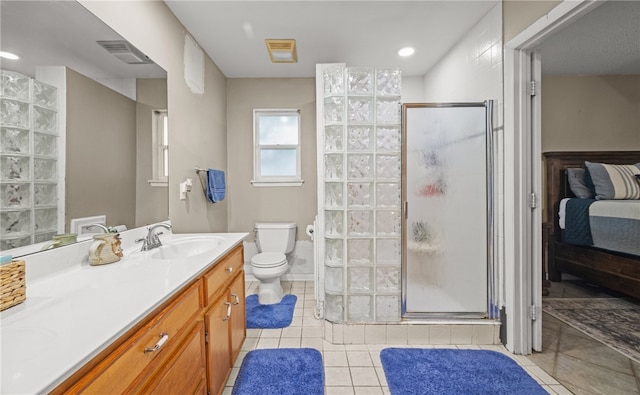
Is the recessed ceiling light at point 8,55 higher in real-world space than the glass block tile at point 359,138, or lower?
higher

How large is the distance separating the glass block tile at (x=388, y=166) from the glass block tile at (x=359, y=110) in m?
0.28

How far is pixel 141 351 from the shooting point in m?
0.67

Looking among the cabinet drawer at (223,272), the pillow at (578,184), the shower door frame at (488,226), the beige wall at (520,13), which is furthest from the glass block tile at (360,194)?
the pillow at (578,184)

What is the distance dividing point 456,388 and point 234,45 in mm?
2947

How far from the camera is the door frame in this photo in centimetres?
155

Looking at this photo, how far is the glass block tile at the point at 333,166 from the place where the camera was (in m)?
1.70

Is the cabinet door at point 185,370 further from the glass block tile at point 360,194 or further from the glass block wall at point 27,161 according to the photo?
the glass block tile at point 360,194

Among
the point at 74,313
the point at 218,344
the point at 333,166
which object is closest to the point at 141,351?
the point at 74,313

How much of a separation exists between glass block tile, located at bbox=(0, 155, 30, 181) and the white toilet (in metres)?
1.59

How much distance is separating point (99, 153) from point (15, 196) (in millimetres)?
376

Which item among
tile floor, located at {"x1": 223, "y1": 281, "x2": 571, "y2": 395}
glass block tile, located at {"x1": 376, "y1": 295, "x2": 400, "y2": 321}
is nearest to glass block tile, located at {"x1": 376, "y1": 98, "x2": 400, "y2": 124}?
glass block tile, located at {"x1": 376, "y1": 295, "x2": 400, "y2": 321}

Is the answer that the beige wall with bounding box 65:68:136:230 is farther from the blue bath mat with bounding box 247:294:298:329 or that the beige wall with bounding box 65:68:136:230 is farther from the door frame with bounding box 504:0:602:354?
the door frame with bounding box 504:0:602:354

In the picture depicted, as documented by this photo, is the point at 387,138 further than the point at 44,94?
Yes

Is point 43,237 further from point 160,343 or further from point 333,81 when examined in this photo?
point 333,81
